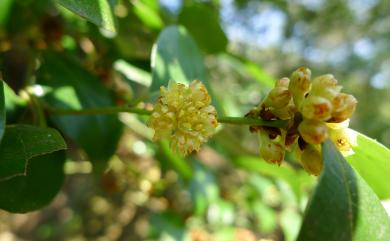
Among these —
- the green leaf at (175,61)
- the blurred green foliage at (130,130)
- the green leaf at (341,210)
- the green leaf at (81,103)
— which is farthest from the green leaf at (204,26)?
the green leaf at (341,210)

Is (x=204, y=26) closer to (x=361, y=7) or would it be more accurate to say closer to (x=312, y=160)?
(x=312, y=160)

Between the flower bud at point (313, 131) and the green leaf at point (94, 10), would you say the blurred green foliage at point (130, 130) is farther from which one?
the flower bud at point (313, 131)

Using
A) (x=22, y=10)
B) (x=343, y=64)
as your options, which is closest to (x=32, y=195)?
(x=22, y=10)

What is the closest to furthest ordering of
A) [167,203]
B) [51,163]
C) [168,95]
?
[168,95] → [51,163] → [167,203]

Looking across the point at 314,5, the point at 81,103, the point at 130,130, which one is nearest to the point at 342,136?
the point at 81,103

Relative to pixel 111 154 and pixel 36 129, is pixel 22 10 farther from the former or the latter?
pixel 36 129

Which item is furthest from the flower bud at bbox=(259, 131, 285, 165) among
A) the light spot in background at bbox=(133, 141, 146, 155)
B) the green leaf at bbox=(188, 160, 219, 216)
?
the light spot in background at bbox=(133, 141, 146, 155)
